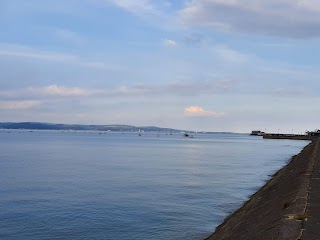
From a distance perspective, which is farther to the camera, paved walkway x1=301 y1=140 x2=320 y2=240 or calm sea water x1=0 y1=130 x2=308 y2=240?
calm sea water x1=0 y1=130 x2=308 y2=240

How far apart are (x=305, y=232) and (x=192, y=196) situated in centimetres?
2141

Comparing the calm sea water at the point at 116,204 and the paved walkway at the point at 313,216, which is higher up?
the paved walkway at the point at 313,216

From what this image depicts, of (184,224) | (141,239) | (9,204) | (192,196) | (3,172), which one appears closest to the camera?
(141,239)

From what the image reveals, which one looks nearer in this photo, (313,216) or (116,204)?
(313,216)

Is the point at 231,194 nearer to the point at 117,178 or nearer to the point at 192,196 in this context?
the point at 192,196

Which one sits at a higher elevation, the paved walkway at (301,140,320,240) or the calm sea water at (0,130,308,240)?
the paved walkway at (301,140,320,240)

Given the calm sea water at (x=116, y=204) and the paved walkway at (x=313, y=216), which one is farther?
the calm sea water at (x=116, y=204)

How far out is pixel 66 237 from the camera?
20.0 metres

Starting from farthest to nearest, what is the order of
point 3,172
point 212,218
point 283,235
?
point 3,172 < point 212,218 < point 283,235

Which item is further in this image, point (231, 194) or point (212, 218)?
point (231, 194)

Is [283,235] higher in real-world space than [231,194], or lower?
higher

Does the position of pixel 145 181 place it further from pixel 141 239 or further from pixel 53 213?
pixel 141 239

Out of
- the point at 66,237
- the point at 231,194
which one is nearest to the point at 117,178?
the point at 231,194

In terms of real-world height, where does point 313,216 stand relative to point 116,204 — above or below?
above
